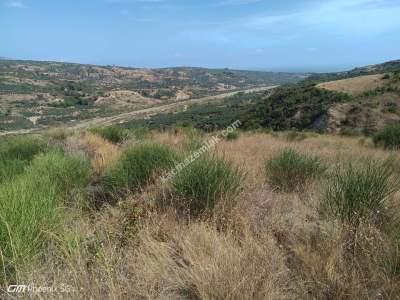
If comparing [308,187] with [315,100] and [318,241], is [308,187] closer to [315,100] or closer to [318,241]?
[318,241]

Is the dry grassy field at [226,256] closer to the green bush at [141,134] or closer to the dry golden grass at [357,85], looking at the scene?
the green bush at [141,134]

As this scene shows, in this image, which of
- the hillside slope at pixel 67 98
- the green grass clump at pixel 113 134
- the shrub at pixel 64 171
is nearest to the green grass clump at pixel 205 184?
the shrub at pixel 64 171

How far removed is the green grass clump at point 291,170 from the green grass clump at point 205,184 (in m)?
1.40

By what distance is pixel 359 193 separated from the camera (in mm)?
3789

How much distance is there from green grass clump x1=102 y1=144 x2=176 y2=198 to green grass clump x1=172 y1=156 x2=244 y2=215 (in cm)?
97

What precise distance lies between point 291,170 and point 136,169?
2.25 metres

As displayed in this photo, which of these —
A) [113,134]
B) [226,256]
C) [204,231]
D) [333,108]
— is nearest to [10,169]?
[204,231]

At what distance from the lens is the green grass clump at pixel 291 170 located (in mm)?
5699

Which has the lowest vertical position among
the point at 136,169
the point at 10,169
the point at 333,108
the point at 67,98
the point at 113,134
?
the point at 67,98

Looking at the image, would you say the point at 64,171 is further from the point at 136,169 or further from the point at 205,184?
the point at 205,184

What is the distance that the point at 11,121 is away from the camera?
73875 mm

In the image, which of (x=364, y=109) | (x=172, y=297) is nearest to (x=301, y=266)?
(x=172, y=297)

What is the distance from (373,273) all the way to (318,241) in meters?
0.59
